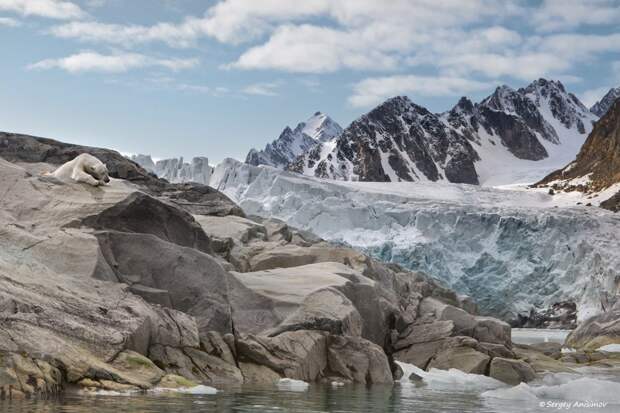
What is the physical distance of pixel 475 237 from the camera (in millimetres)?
67875

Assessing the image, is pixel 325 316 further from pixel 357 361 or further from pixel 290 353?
pixel 290 353

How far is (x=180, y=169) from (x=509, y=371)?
73282mm

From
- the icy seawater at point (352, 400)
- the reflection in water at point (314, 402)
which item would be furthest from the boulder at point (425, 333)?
the reflection in water at point (314, 402)

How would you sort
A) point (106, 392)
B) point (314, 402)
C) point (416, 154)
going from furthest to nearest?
point (416, 154), point (314, 402), point (106, 392)

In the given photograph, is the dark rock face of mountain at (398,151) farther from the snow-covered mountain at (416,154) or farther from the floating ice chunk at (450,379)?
the floating ice chunk at (450,379)

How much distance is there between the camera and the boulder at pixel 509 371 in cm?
2144

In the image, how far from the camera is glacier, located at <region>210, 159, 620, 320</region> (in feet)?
209

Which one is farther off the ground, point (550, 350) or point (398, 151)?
point (398, 151)

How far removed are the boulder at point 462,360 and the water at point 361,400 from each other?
238 cm

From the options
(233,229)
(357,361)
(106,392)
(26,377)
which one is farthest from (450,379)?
(233,229)

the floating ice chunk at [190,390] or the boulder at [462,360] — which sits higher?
the floating ice chunk at [190,390]

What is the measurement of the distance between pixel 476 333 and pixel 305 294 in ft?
28.4

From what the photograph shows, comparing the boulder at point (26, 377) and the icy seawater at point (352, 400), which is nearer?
the icy seawater at point (352, 400)

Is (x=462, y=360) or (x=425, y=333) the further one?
(x=425, y=333)
